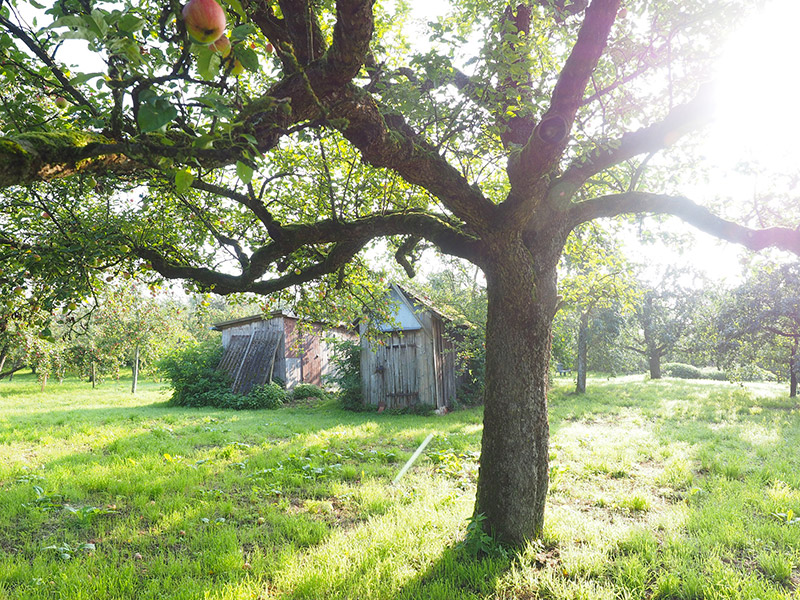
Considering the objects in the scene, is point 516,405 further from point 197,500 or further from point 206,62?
point 197,500

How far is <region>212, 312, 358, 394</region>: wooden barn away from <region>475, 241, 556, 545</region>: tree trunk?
14255 millimetres

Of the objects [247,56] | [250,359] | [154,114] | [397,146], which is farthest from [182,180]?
[250,359]

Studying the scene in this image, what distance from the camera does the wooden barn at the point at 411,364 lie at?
14445 mm

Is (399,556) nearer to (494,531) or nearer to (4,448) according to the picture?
(494,531)

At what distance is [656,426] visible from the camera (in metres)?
10.4

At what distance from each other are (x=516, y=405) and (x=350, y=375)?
1216 centimetres

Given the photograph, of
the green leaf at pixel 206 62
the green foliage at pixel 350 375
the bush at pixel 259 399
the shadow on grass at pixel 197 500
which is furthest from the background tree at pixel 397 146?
the bush at pixel 259 399

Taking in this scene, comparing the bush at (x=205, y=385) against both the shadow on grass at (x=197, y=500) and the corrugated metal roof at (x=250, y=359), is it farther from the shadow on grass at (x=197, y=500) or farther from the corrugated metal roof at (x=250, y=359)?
the shadow on grass at (x=197, y=500)

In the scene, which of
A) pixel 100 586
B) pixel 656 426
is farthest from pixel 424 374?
pixel 100 586

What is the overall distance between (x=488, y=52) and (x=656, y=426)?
10.6 meters

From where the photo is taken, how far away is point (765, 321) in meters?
14.6

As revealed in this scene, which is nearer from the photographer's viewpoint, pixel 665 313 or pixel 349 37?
pixel 349 37

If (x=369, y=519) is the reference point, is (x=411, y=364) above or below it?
above

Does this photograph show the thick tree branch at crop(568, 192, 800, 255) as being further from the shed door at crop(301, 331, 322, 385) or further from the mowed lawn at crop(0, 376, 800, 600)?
the shed door at crop(301, 331, 322, 385)
